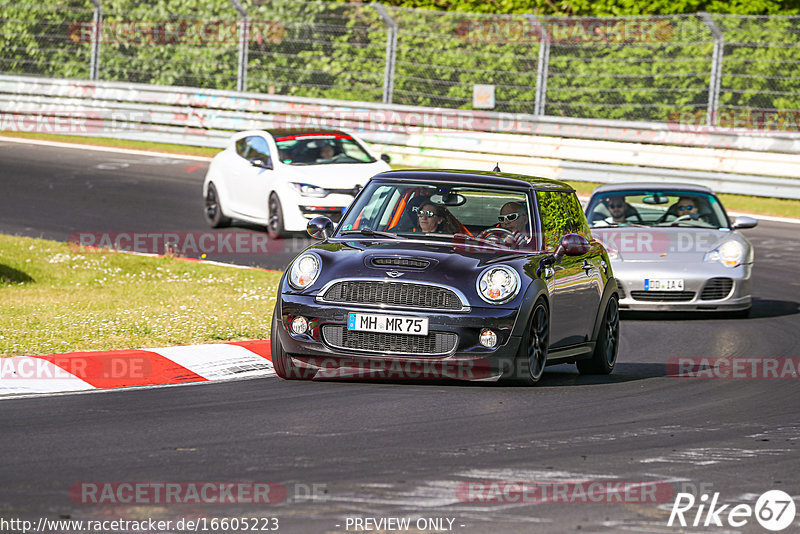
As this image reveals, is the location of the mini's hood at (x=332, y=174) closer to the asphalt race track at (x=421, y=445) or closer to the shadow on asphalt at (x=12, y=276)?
the shadow on asphalt at (x=12, y=276)

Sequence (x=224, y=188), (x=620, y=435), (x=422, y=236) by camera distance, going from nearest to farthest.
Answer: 1. (x=620, y=435)
2. (x=422, y=236)
3. (x=224, y=188)

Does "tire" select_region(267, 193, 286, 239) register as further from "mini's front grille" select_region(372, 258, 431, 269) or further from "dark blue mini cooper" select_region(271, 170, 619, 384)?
"mini's front grille" select_region(372, 258, 431, 269)

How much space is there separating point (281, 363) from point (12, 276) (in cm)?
615

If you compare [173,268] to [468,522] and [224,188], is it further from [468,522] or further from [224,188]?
[468,522]

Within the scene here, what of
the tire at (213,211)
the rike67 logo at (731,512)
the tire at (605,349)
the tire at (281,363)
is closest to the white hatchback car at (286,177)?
the tire at (213,211)

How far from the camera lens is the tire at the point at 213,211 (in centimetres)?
2014

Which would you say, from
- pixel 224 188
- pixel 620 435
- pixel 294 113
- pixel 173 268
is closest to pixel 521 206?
pixel 620 435

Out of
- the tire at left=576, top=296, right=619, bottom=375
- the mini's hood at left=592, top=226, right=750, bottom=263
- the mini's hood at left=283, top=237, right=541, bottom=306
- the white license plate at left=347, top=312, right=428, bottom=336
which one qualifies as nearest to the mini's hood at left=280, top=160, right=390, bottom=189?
the mini's hood at left=592, top=226, right=750, bottom=263

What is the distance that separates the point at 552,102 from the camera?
83.5 feet

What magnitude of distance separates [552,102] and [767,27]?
400cm

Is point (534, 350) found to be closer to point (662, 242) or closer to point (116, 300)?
point (116, 300)

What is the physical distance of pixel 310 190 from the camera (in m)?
18.5

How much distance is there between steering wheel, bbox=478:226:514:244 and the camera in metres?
10.0

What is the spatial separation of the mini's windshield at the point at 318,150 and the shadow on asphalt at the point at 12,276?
5.23m
